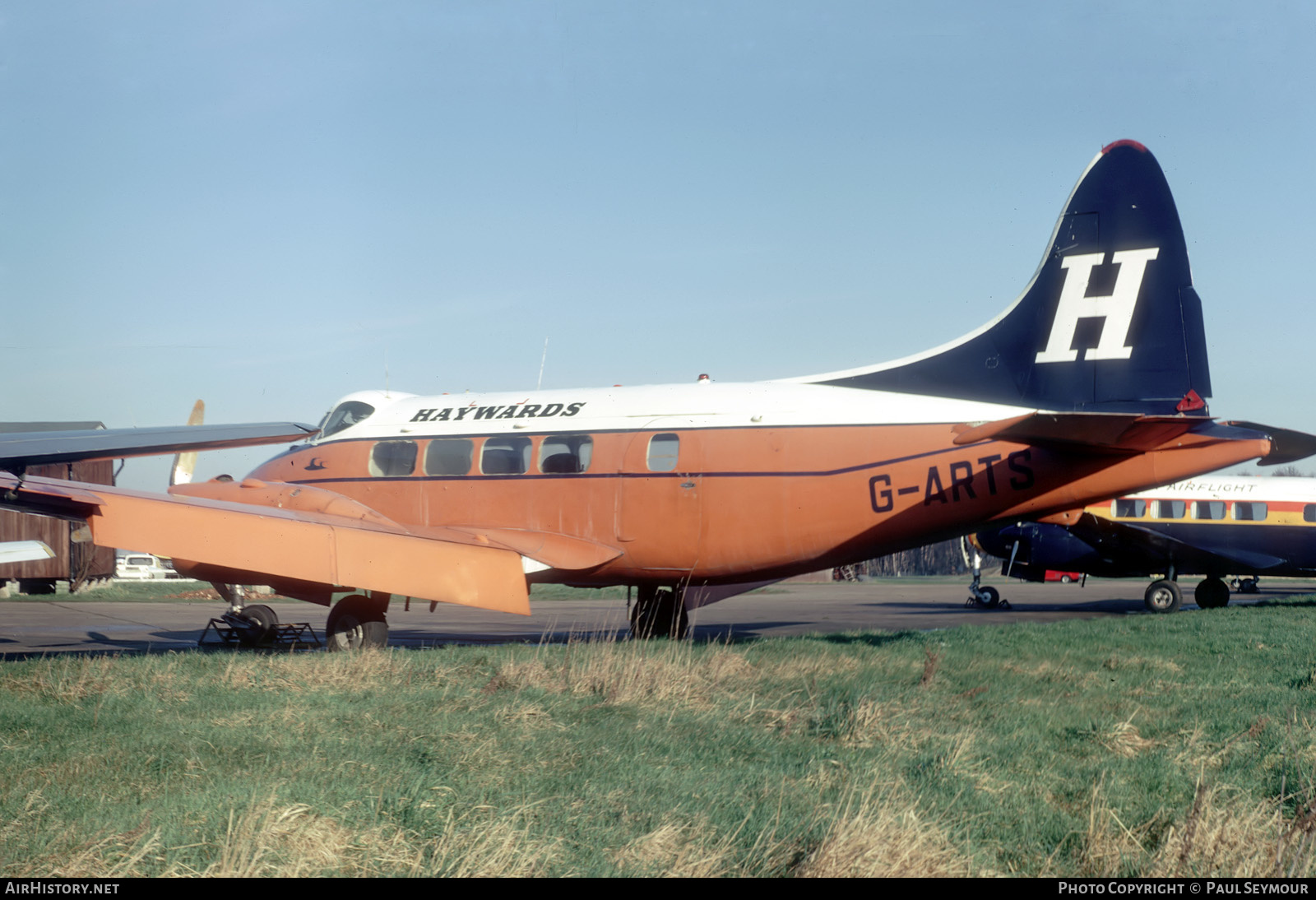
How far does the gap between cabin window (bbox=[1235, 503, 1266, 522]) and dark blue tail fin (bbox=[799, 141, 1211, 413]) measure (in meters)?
20.1

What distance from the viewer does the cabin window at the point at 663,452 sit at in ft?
48.4

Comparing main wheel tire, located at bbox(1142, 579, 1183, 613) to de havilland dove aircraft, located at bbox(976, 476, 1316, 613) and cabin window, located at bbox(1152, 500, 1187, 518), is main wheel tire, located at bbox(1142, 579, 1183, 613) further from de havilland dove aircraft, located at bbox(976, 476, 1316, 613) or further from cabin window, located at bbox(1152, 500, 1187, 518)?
cabin window, located at bbox(1152, 500, 1187, 518)

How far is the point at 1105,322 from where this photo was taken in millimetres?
13180

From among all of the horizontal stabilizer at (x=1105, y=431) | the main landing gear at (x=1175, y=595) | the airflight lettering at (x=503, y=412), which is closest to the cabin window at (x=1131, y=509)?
the main landing gear at (x=1175, y=595)

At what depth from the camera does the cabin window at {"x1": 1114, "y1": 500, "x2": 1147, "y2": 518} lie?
99.1 feet

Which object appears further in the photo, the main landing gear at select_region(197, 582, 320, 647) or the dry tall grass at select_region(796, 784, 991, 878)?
the main landing gear at select_region(197, 582, 320, 647)

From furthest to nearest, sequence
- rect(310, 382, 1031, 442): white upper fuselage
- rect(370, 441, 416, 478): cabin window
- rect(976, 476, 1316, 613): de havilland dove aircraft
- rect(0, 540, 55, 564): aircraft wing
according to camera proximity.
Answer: rect(976, 476, 1316, 613): de havilland dove aircraft, rect(370, 441, 416, 478): cabin window, rect(0, 540, 55, 564): aircraft wing, rect(310, 382, 1031, 442): white upper fuselage

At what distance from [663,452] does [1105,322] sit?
6.11m

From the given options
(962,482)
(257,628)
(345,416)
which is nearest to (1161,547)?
(962,482)

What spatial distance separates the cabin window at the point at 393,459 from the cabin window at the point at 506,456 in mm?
1349

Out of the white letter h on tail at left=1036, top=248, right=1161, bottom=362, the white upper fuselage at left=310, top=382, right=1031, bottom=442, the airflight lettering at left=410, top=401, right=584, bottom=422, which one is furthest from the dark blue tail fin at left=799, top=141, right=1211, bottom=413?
the airflight lettering at left=410, top=401, right=584, bottom=422

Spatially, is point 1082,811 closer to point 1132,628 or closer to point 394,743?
point 394,743

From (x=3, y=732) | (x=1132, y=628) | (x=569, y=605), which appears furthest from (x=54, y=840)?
(x=569, y=605)
